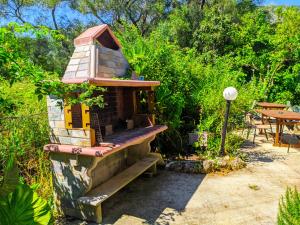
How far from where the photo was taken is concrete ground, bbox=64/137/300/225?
14.6 feet

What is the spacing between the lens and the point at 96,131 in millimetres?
4332

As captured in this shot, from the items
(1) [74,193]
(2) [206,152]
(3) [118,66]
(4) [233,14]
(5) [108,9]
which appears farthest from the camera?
(5) [108,9]

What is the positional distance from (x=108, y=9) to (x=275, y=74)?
12.4m

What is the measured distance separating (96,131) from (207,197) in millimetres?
2592

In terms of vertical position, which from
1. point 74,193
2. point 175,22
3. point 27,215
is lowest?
point 74,193

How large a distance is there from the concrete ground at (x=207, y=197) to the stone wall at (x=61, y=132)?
1.38 meters

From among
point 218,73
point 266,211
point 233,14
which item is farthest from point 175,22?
point 266,211

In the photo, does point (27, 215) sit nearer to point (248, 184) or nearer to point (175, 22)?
point (248, 184)

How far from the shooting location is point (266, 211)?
4.57 meters

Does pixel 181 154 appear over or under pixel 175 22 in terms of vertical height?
under

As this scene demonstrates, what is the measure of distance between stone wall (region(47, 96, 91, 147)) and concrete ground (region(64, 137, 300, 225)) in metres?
1.38

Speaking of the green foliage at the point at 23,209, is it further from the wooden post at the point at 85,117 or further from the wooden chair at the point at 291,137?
the wooden chair at the point at 291,137

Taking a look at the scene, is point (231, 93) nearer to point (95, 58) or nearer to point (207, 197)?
point (207, 197)

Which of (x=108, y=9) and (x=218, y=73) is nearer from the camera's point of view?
(x=218, y=73)
